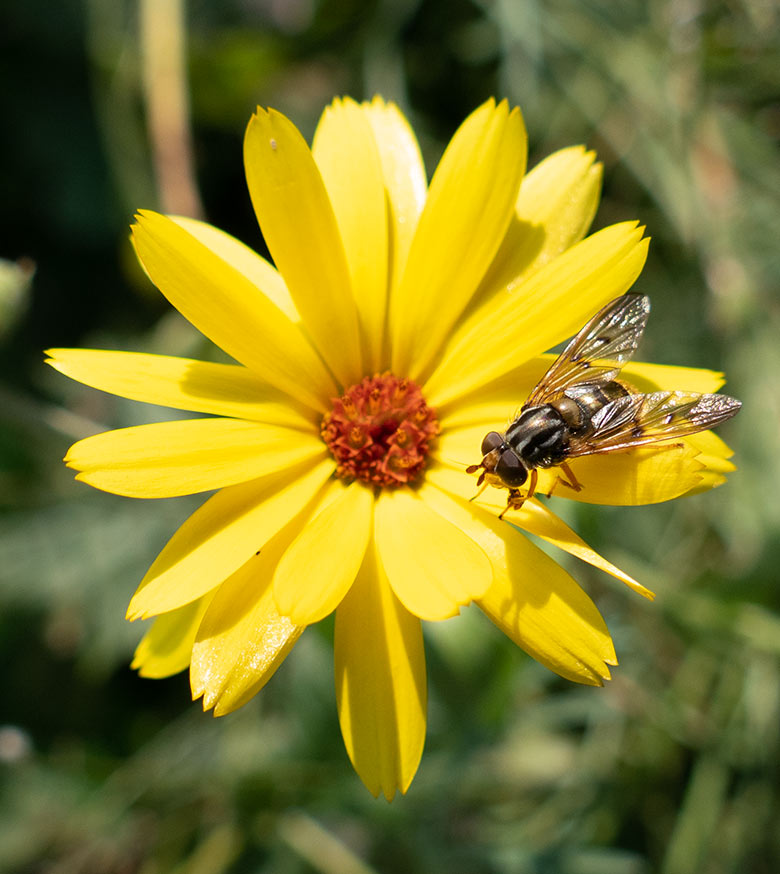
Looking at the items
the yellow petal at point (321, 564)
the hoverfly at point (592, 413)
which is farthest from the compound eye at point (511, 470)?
the yellow petal at point (321, 564)

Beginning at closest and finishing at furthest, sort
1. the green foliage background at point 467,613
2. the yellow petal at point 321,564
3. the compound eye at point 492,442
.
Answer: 1. the yellow petal at point 321,564
2. the compound eye at point 492,442
3. the green foliage background at point 467,613

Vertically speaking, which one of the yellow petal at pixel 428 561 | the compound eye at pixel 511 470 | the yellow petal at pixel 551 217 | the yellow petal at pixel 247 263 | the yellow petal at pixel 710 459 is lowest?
the yellow petal at pixel 428 561

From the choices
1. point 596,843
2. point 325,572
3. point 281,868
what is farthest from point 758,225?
point 281,868

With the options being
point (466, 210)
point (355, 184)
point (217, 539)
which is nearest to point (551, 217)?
point (466, 210)

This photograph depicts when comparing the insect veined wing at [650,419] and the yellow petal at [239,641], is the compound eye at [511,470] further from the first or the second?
the yellow petal at [239,641]

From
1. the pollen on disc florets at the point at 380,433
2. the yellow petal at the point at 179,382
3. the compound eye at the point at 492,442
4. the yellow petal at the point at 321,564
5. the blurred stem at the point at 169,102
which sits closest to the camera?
the yellow petal at the point at 321,564

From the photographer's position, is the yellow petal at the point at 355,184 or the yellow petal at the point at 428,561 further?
the yellow petal at the point at 355,184
